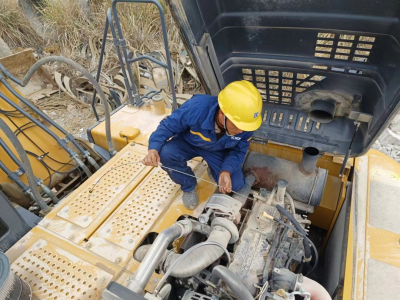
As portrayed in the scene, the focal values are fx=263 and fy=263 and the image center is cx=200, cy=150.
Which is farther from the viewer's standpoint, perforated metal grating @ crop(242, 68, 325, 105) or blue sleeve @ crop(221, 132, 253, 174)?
blue sleeve @ crop(221, 132, 253, 174)

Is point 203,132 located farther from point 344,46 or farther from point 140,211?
point 344,46

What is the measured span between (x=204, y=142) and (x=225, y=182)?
38 cm

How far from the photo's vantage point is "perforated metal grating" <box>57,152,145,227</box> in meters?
1.97

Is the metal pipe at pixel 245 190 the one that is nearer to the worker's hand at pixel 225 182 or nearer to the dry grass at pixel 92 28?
the worker's hand at pixel 225 182

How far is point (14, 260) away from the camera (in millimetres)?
1681

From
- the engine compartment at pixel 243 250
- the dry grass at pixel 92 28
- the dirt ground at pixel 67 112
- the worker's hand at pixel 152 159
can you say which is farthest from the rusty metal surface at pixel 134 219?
the dry grass at pixel 92 28

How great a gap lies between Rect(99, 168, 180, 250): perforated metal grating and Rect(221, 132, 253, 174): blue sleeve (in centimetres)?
46

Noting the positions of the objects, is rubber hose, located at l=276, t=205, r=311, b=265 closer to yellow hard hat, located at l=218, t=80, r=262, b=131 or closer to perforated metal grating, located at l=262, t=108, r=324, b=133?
yellow hard hat, located at l=218, t=80, r=262, b=131

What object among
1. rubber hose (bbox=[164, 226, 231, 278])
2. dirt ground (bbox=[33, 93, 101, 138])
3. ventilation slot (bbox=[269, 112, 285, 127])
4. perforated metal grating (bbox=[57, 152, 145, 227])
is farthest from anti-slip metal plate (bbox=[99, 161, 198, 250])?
dirt ground (bbox=[33, 93, 101, 138])

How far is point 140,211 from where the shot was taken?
2004mm

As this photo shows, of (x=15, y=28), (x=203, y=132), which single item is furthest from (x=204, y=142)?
(x=15, y=28)

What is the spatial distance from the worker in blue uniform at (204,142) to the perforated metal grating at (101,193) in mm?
340

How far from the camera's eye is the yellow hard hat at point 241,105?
180cm

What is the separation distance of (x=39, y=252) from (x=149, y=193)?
83cm
